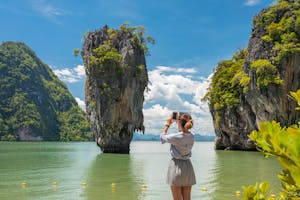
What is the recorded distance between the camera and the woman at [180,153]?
4.64 m

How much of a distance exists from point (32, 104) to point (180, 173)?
13199 cm

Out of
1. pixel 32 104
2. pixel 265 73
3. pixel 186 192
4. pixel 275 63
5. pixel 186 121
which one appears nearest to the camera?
pixel 186 121

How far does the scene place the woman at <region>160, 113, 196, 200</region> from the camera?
464 centimetres

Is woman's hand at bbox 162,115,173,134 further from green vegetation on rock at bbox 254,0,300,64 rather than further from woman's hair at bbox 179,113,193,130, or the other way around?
green vegetation on rock at bbox 254,0,300,64

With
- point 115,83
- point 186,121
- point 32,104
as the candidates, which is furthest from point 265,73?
point 32,104

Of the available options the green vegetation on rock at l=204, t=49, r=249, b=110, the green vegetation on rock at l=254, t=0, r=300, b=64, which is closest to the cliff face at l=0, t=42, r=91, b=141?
the green vegetation on rock at l=204, t=49, r=249, b=110

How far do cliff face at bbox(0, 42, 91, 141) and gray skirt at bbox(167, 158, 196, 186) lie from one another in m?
119

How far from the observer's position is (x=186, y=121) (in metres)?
4.64

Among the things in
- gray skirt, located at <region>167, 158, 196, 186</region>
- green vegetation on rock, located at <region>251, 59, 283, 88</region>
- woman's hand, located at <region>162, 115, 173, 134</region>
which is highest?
green vegetation on rock, located at <region>251, 59, 283, 88</region>

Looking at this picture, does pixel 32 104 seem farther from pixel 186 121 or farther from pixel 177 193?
pixel 186 121

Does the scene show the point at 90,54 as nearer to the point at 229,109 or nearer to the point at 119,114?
the point at 119,114

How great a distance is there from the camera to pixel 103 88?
3647 cm

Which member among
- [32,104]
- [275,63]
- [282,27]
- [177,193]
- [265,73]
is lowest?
[177,193]

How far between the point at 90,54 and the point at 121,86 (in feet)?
16.7
